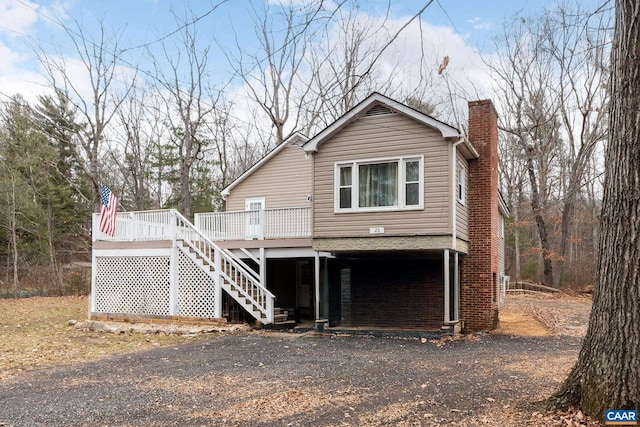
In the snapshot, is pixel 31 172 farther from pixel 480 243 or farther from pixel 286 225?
pixel 480 243

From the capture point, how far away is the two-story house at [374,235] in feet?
41.3

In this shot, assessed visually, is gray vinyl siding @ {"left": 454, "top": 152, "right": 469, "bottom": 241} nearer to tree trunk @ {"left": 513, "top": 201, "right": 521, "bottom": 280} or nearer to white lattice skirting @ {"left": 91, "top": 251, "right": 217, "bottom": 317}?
white lattice skirting @ {"left": 91, "top": 251, "right": 217, "bottom": 317}

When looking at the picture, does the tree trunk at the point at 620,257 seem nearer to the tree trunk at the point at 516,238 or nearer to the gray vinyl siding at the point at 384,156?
the gray vinyl siding at the point at 384,156

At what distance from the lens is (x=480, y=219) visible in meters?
14.3

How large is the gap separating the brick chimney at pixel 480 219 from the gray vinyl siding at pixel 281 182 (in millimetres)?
6285

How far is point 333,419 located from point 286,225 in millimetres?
9713

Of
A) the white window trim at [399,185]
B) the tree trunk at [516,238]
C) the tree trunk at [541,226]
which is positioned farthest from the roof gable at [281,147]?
the tree trunk at [516,238]

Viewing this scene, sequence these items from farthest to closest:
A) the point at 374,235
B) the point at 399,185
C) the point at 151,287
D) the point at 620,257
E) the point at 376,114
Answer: the point at 151,287
the point at 376,114
the point at 374,235
the point at 399,185
the point at 620,257

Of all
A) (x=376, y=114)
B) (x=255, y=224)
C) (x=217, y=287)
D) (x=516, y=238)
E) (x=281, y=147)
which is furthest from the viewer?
(x=516, y=238)

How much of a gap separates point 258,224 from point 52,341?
6327 mm

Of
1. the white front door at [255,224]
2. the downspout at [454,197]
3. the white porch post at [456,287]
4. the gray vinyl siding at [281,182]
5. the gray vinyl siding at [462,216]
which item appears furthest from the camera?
the gray vinyl siding at [281,182]

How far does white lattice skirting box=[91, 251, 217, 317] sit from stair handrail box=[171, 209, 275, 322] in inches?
17.9

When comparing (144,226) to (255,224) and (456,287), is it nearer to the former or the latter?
(255,224)

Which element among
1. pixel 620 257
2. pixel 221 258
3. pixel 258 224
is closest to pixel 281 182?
pixel 258 224
